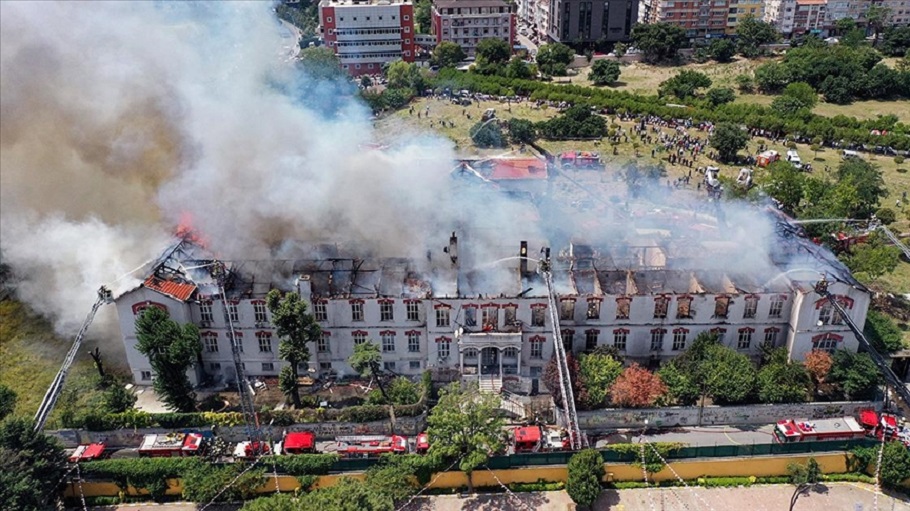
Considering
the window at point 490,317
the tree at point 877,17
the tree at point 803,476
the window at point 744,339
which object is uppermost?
the tree at point 877,17

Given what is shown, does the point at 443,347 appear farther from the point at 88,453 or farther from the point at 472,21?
the point at 472,21

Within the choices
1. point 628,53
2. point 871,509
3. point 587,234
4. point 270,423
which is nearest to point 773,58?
point 628,53

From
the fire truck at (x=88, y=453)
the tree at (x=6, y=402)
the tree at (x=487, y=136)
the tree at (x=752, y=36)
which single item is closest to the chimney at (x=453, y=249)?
the fire truck at (x=88, y=453)

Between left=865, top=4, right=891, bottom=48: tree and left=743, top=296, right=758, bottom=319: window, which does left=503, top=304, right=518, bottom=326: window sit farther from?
left=865, top=4, right=891, bottom=48: tree

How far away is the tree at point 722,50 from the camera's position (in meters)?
121

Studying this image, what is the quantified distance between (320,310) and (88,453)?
13603 mm

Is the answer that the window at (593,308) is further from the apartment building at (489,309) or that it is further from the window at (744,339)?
the window at (744,339)

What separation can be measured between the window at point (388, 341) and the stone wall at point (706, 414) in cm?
1015

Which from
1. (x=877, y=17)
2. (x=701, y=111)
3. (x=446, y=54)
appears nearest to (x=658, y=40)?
(x=701, y=111)

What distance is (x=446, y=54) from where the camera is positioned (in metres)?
119

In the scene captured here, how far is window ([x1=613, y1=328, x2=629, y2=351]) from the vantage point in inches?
1679

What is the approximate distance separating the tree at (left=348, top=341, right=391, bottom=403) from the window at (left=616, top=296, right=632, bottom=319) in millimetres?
13543

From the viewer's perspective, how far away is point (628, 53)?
12862cm

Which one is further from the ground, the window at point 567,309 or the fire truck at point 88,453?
the window at point 567,309
